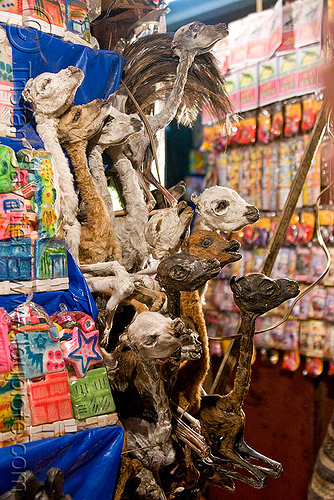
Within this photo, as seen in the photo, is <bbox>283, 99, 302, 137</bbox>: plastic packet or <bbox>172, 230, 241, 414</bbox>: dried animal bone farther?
<bbox>283, 99, 302, 137</bbox>: plastic packet

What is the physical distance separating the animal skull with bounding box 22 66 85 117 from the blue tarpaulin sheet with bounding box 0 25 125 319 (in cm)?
4

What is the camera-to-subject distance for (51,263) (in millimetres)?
1127

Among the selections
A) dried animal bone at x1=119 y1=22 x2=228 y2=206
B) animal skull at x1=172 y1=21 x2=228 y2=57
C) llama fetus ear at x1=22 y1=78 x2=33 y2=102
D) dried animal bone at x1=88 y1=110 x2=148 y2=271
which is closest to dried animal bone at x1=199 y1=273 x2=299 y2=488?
dried animal bone at x1=88 y1=110 x2=148 y2=271

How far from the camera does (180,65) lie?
1.59 m

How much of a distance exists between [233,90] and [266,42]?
0.33m

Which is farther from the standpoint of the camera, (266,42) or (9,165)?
(266,42)

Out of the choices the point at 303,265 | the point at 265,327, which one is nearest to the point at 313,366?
the point at 265,327

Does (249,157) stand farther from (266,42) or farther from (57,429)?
(57,429)

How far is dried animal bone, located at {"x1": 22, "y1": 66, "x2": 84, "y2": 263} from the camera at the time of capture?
1.24 meters

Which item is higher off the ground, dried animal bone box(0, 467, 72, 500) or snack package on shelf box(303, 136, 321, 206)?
snack package on shelf box(303, 136, 321, 206)

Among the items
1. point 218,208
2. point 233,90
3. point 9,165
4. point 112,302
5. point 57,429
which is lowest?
point 57,429

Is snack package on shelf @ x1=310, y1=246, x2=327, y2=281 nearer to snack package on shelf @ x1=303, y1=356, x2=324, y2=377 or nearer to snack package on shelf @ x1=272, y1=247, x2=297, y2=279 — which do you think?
snack package on shelf @ x1=272, y1=247, x2=297, y2=279

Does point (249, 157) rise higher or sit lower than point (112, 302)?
higher

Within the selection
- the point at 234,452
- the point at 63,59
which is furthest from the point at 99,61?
the point at 234,452
